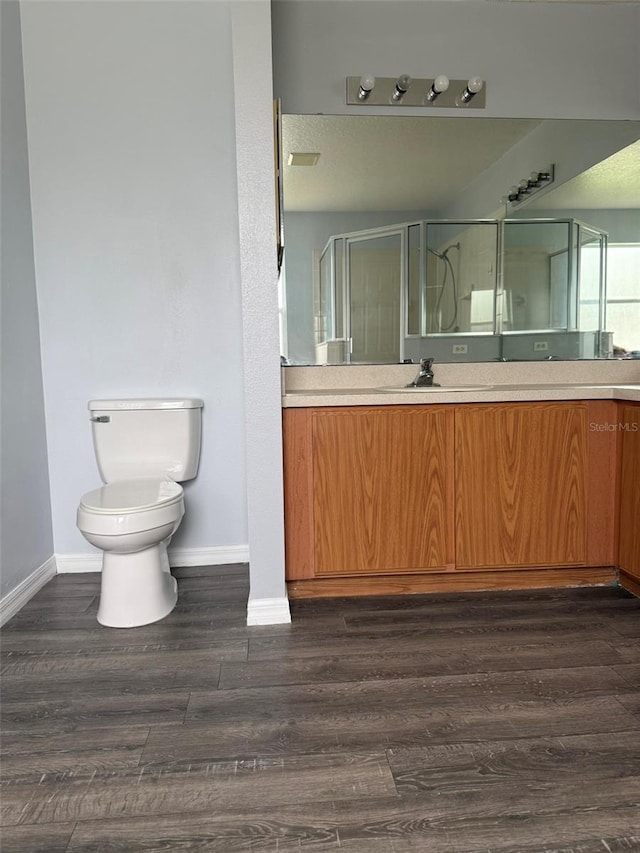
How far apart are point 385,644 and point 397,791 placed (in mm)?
693

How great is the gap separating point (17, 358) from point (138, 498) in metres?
0.84

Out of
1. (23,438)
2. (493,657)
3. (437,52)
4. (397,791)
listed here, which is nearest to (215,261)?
(23,438)

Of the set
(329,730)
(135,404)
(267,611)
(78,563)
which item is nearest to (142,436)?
(135,404)

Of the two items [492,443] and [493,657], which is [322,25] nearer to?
[492,443]

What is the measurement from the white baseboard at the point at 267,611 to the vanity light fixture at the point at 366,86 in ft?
7.13

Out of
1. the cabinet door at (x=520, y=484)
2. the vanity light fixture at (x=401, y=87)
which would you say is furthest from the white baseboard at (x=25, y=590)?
the vanity light fixture at (x=401, y=87)

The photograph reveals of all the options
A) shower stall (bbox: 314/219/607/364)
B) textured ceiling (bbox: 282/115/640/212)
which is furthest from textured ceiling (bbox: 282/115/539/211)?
shower stall (bbox: 314/219/607/364)

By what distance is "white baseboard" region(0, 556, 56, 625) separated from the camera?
2.25 m

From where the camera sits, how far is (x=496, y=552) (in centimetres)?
243

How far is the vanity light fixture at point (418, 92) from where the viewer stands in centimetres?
260

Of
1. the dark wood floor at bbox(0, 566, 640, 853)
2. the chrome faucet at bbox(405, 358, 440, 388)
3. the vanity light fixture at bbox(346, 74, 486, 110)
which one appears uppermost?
the vanity light fixture at bbox(346, 74, 486, 110)

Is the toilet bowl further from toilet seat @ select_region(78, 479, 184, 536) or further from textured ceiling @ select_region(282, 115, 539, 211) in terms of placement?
textured ceiling @ select_region(282, 115, 539, 211)

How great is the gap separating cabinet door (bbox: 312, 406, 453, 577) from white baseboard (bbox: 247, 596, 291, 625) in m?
0.24

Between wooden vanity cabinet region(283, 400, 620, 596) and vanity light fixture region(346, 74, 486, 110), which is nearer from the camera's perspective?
wooden vanity cabinet region(283, 400, 620, 596)
